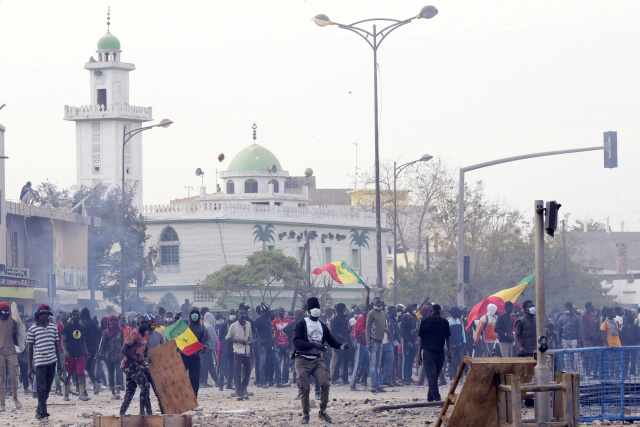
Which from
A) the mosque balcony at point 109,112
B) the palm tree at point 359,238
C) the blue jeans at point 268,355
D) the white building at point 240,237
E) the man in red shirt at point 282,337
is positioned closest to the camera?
the blue jeans at point 268,355

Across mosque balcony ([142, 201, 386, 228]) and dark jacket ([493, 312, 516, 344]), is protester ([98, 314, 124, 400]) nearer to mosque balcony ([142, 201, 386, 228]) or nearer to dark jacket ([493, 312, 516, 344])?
dark jacket ([493, 312, 516, 344])

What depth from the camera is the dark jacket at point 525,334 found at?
17.0 meters

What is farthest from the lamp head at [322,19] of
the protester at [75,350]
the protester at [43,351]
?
the protester at [43,351]

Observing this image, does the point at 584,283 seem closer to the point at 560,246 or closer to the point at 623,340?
the point at 560,246

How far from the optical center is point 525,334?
674 inches

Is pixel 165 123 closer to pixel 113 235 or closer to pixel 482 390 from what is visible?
pixel 113 235

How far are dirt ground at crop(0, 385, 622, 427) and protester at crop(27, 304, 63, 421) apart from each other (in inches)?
21.5

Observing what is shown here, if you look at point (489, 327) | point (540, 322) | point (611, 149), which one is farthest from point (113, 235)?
point (540, 322)

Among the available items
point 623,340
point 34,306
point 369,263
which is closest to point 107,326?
point 623,340

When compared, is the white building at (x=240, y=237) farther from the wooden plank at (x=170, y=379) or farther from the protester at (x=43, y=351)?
the wooden plank at (x=170, y=379)

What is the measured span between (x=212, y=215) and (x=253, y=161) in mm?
19333

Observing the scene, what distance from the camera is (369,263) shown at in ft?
246

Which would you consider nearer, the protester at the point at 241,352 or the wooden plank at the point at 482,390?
the wooden plank at the point at 482,390

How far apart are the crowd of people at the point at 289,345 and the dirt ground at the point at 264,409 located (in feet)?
1.09
